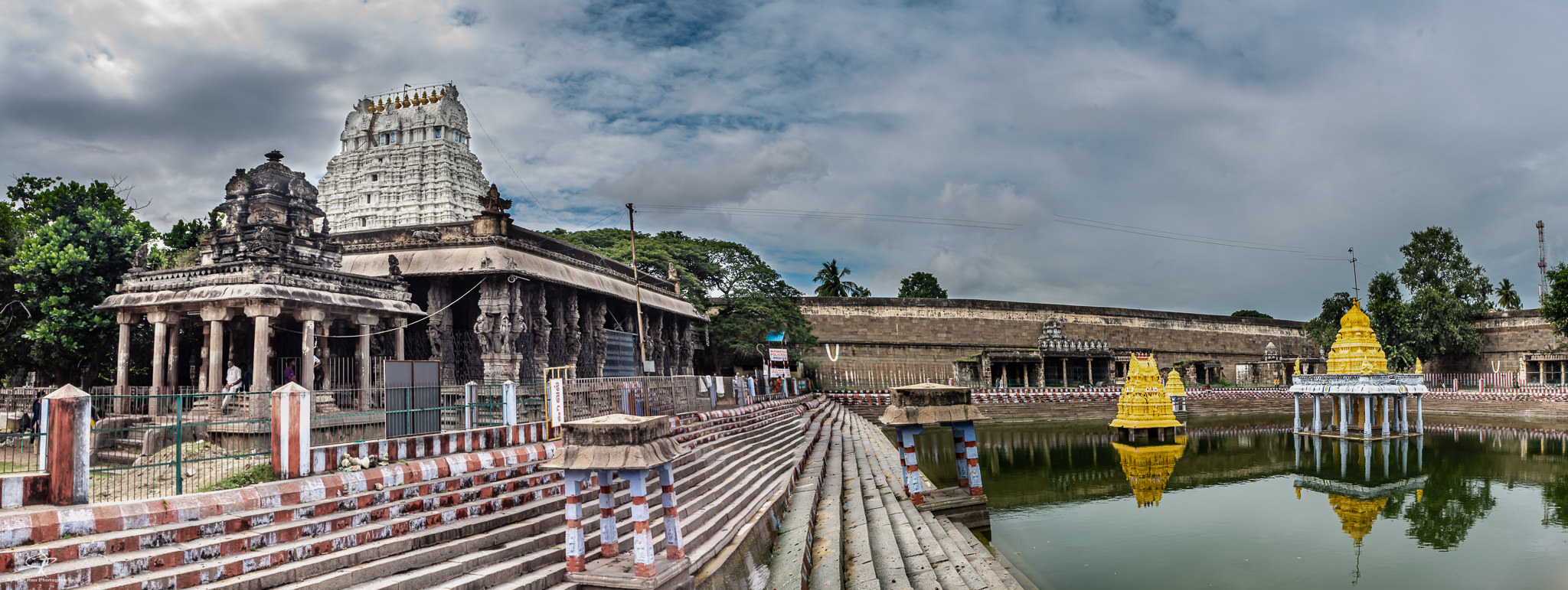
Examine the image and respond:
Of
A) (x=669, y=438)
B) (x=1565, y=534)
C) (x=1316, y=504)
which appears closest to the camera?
(x=669, y=438)

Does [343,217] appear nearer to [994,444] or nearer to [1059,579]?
[994,444]

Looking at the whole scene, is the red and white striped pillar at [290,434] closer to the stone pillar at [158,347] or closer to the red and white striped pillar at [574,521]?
the red and white striped pillar at [574,521]

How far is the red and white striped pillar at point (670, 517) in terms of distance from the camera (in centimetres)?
615

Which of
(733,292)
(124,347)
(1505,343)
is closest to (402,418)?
(124,347)

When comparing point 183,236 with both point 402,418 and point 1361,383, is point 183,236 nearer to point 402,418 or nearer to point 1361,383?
point 402,418

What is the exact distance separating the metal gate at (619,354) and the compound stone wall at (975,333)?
17.3m

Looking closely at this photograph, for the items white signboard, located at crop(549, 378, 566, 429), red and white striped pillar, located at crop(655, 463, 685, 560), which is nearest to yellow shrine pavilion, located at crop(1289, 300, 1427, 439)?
white signboard, located at crop(549, 378, 566, 429)

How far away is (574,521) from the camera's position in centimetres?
589

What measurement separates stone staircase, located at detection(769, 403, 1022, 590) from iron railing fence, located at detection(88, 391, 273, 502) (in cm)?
438

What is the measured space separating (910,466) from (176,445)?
8.01 meters

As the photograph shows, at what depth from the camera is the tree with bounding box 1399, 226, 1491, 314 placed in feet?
125

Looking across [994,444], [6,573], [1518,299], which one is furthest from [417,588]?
[1518,299]

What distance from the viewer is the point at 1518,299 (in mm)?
42719

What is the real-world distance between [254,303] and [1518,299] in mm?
55801
